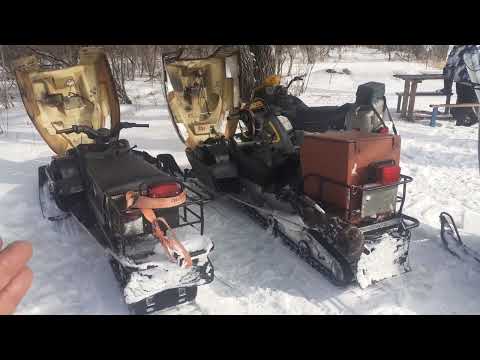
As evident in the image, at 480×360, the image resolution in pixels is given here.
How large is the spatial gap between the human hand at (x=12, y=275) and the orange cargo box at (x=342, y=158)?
8.12 ft

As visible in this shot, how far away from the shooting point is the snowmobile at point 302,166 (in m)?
3.63

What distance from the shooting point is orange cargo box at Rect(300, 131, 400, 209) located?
3.60 m

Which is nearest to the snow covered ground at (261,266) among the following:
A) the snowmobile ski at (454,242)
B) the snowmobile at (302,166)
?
the snowmobile ski at (454,242)

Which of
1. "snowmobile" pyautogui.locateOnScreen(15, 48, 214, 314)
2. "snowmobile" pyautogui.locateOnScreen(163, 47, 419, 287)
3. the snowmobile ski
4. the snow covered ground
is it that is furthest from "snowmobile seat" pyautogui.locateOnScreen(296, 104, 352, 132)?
"snowmobile" pyautogui.locateOnScreen(15, 48, 214, 314)

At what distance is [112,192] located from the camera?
3.35m

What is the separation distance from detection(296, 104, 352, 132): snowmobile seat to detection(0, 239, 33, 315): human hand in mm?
3724

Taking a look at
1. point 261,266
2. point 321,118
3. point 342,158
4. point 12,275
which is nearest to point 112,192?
point 12,275

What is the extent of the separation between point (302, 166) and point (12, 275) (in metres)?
2.61

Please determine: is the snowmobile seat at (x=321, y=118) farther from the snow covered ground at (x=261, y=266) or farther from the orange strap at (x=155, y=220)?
the orange strap at (x=155, y=220)

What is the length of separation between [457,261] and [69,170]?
404cm

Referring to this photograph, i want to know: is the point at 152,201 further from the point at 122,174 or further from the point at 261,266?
the point at 261,266

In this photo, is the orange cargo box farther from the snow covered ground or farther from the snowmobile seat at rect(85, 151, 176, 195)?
the snowmobile seat at rect(85, 151, 176, 195)

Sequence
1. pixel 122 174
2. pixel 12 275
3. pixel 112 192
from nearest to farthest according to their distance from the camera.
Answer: pixel 12 275, pixel 112 192, pixel 122 174

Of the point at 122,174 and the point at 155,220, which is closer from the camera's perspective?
the point at 155,220
